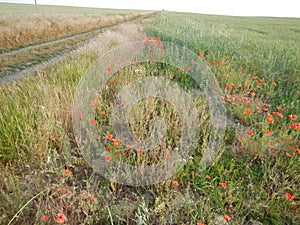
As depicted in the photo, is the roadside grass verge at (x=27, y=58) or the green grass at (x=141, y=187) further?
the roadside grass verge at (x=27, y=58)

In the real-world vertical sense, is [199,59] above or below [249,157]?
above

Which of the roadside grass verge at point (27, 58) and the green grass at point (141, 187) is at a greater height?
the roadside grass verge at point (27, 58)

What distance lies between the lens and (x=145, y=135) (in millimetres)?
2748

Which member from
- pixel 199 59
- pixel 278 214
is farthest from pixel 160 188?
pixel 199 59

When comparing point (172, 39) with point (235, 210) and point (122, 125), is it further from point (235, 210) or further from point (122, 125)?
point (235, 210)

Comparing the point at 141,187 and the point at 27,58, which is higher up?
the point at 27,58

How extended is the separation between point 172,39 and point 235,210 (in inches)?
262

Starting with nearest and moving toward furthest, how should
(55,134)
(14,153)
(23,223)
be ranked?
(23,223) → (14,153) → (55,134)

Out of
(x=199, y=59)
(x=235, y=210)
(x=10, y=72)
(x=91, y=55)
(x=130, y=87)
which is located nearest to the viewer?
(x=235, y=210)

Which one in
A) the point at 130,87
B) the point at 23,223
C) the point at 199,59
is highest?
the point at 199,59

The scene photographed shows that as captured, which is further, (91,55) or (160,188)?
(91,55)

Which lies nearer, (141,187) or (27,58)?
(141,187)

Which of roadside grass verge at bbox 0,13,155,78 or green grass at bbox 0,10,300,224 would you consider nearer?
green grass at bbox 0,10,300,224

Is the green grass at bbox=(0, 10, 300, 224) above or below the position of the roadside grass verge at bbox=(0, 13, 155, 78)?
below
